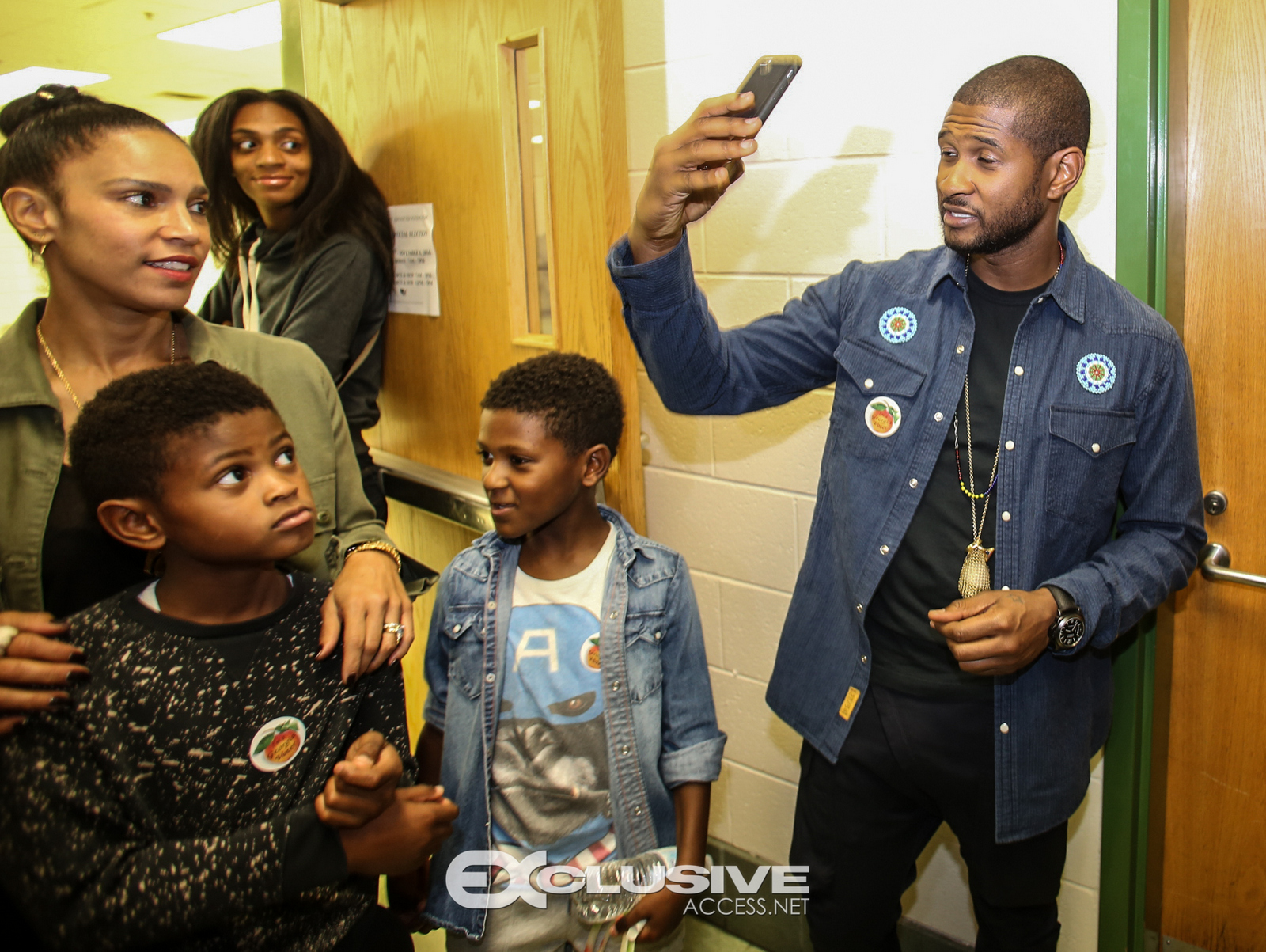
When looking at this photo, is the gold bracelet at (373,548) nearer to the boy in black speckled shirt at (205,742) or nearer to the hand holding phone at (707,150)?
the boy in black speckled shirt at (205,742)

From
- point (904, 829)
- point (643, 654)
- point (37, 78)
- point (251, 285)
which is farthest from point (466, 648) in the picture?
point (37, 78)

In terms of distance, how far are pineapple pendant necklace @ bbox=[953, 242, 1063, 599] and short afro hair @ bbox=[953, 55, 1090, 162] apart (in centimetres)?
17

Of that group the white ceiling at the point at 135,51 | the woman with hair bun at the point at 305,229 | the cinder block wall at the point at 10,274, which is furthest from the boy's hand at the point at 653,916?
the cinder block wall at the point at 10,274

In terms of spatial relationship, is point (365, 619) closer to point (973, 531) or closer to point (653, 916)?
point (653, 916)

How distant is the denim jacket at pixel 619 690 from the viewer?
1352mm

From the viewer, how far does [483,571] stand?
1429 mm

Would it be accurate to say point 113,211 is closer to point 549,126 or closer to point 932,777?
point 549,126

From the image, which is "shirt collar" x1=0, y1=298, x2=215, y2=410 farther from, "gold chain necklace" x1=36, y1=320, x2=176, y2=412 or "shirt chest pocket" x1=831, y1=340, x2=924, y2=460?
"shirt chest pocket" x1=831, y1=340, x2=924, y2=460

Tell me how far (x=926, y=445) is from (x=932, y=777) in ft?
1.68

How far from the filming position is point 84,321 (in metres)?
1.18

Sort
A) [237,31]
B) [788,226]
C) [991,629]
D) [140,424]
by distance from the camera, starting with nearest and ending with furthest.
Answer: [140,424], [991,629], [788,226], [237,31]

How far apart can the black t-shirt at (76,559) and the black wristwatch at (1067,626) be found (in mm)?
1203

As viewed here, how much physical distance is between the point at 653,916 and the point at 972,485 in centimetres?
77

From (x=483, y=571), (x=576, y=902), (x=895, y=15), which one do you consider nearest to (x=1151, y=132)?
(x=895, y=15)
